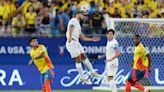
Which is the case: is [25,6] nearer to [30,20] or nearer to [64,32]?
[30,20]

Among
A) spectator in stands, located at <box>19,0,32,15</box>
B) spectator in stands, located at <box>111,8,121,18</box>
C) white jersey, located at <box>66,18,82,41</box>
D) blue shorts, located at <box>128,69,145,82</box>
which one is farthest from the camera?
spectator in stands, located at <box>111,8,121,18</box>

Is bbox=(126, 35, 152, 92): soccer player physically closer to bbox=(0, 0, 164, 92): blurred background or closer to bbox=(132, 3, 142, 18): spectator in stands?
bbox=(0, 0, 164, 92): blurred background

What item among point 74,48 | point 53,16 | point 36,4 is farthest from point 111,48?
point 36,4

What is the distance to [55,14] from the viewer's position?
29344mm

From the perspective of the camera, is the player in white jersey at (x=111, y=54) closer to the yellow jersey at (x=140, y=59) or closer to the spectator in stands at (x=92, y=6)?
the yellow jersey at (x=140, y=59)

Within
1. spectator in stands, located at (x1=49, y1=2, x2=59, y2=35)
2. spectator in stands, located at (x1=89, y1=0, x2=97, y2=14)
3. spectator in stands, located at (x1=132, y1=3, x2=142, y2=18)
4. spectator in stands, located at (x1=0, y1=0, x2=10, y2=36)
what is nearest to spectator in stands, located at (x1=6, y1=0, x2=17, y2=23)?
spectator in stands, located at (x1=0, y1=0, x2=10, y2=36)

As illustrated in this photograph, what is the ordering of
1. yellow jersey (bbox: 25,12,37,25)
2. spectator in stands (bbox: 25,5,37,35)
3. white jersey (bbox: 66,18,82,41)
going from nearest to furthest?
white jersey (bbox: 66,18,82,41) < spectator in stands (bbox: 25,5,37,35) < yellow jersey (bbox: 25,12,37,25)

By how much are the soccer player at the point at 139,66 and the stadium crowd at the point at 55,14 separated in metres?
7.32

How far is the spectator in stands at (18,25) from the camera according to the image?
2839cm

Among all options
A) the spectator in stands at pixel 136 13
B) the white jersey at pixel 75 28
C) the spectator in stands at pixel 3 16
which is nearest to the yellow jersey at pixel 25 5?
the spectator in stands at pixel 3 16

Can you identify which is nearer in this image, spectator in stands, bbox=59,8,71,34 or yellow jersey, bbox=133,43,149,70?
yellow jersey, bbox=133,43,149,70

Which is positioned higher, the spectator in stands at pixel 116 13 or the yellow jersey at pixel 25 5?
the yellow jersey at pixel 25 5

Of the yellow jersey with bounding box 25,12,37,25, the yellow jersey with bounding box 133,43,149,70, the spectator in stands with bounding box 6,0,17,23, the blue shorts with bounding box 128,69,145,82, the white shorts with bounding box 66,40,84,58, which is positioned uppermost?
the spectator in stands with bounding box 6,0,17,23

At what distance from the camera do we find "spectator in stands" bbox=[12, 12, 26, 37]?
28.4m
